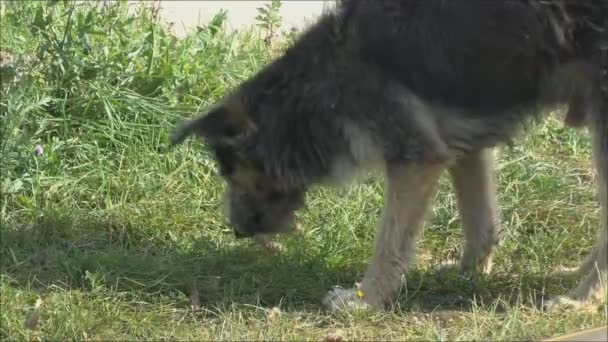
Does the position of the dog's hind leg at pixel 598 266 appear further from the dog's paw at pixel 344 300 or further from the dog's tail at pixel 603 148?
the dog's paw at pixel 344 300

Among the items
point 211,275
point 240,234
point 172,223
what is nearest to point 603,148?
point 240,234

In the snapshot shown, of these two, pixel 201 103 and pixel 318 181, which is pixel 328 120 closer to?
pixel 318 181

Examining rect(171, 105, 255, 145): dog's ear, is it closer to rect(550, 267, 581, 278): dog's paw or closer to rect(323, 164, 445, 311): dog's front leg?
rect(323, 164, 445, 311): dog's front leg

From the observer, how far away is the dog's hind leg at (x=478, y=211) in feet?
17.5

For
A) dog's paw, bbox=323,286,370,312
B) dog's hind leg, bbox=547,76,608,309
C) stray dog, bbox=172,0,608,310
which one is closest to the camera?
stray dog, bbox=172,0,608,310

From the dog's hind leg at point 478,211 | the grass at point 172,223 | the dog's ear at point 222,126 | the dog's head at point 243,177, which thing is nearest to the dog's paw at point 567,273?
the grass at point 172,223

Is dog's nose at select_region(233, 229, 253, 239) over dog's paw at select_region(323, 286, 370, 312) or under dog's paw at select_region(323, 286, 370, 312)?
over

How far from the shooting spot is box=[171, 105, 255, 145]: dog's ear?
4887mm

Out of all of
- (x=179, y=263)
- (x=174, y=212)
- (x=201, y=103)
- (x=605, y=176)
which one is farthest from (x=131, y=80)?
(x=605, y=176)

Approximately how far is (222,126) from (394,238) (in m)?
0.93

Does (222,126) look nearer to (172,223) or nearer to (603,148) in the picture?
(172,223)

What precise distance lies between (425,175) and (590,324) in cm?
96

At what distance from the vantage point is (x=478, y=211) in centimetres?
536

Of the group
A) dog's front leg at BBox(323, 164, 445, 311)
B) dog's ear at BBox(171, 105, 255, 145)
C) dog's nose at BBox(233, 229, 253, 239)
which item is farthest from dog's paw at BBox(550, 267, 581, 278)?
dog's ear at BBox(171, 105, 255, 145)
